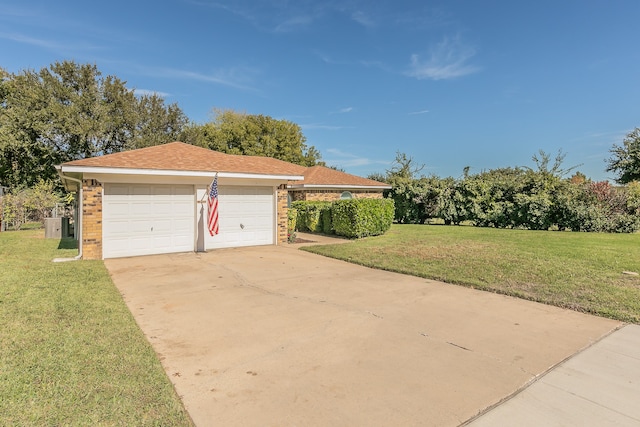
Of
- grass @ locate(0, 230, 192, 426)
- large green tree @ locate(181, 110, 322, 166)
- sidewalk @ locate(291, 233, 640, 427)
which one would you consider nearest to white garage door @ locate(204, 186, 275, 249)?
grass @ locate(0, 230, 192, 426)

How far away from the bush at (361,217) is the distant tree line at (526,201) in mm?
6427

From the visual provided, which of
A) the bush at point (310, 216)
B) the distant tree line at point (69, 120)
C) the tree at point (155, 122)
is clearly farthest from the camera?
the tree at point (155, 122)

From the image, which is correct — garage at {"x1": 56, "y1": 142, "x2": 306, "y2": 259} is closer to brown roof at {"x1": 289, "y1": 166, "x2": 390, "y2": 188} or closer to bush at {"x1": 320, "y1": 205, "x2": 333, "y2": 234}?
bush at {"x1": 320, "y1": 205, "x2": 333, "y2": 234}

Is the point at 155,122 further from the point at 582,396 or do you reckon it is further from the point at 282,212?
the point at 582,396

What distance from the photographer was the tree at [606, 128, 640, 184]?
87.3 feet

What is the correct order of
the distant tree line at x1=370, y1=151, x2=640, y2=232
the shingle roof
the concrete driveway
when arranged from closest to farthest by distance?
the concrete driveway < the shingle roof < the distant tree line at x1=370, y1=151, x2=640, y2=232

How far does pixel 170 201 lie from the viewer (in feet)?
34.4

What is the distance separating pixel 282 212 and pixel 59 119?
917 inches

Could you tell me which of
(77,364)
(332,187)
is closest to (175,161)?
(77,364)

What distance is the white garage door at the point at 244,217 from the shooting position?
1140cm

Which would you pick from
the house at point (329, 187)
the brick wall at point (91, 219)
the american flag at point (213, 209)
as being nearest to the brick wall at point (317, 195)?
the house at point (329, 187)

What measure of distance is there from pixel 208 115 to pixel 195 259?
39.2 metres

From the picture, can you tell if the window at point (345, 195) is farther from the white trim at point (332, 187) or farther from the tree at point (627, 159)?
the tree at point (627, 159)

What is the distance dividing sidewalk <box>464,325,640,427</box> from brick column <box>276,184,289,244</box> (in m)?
9.89
